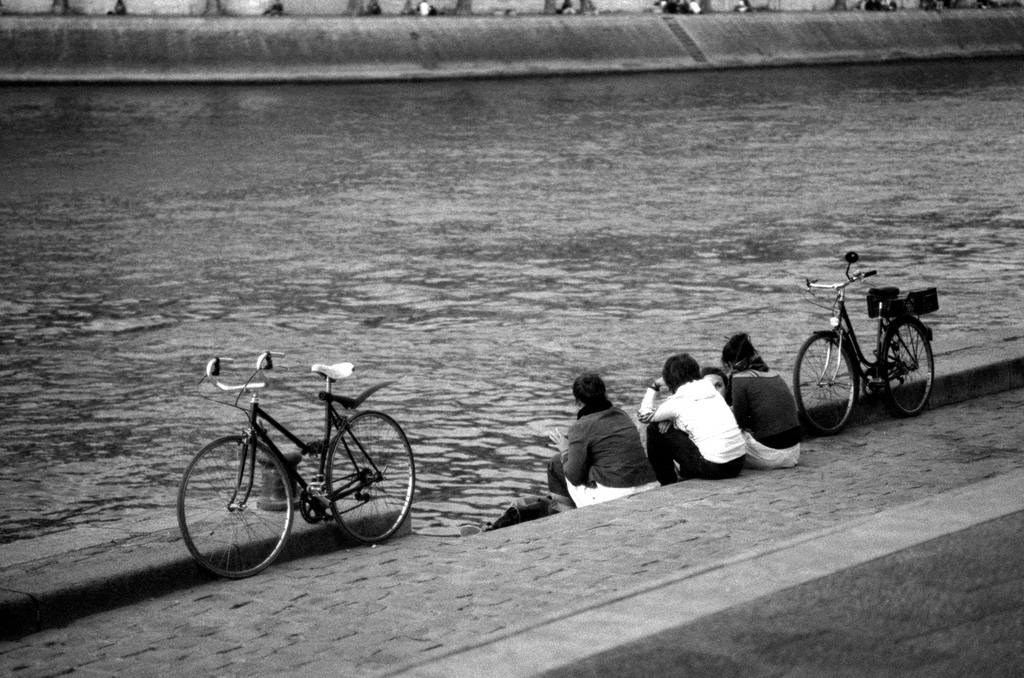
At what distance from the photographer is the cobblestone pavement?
6773mm

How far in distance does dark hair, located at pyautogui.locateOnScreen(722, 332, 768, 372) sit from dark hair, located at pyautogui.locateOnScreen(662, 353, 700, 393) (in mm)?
368

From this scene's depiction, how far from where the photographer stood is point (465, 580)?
7.73 meters

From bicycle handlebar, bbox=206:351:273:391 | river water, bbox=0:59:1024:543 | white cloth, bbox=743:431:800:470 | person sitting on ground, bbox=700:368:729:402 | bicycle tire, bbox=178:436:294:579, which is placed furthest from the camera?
river water, bbox=0:59:1024:543

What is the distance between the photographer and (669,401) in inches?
374

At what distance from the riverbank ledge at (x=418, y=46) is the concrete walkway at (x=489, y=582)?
1576 inches

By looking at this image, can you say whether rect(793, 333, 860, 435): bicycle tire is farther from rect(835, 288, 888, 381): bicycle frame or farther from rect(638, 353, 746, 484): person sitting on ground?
rect(638, 353, 746, 484): person sitting on ground

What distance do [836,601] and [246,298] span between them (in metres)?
10.9

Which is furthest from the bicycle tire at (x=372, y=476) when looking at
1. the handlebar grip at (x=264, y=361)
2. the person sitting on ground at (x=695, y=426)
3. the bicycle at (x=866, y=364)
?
the bicycle at (x=866, y=364)

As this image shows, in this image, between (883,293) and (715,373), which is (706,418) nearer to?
(715,373)

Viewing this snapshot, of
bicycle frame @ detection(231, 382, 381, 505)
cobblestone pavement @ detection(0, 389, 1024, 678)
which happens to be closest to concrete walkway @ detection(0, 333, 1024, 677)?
cobblestone pavement @ detection(0, 389, 1024, 678)

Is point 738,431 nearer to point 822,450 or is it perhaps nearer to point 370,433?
point 822,450

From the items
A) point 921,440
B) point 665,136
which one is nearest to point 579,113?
point 665,136

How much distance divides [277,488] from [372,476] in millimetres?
642

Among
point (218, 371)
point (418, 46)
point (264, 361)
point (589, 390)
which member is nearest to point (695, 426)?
point (589, 390)
